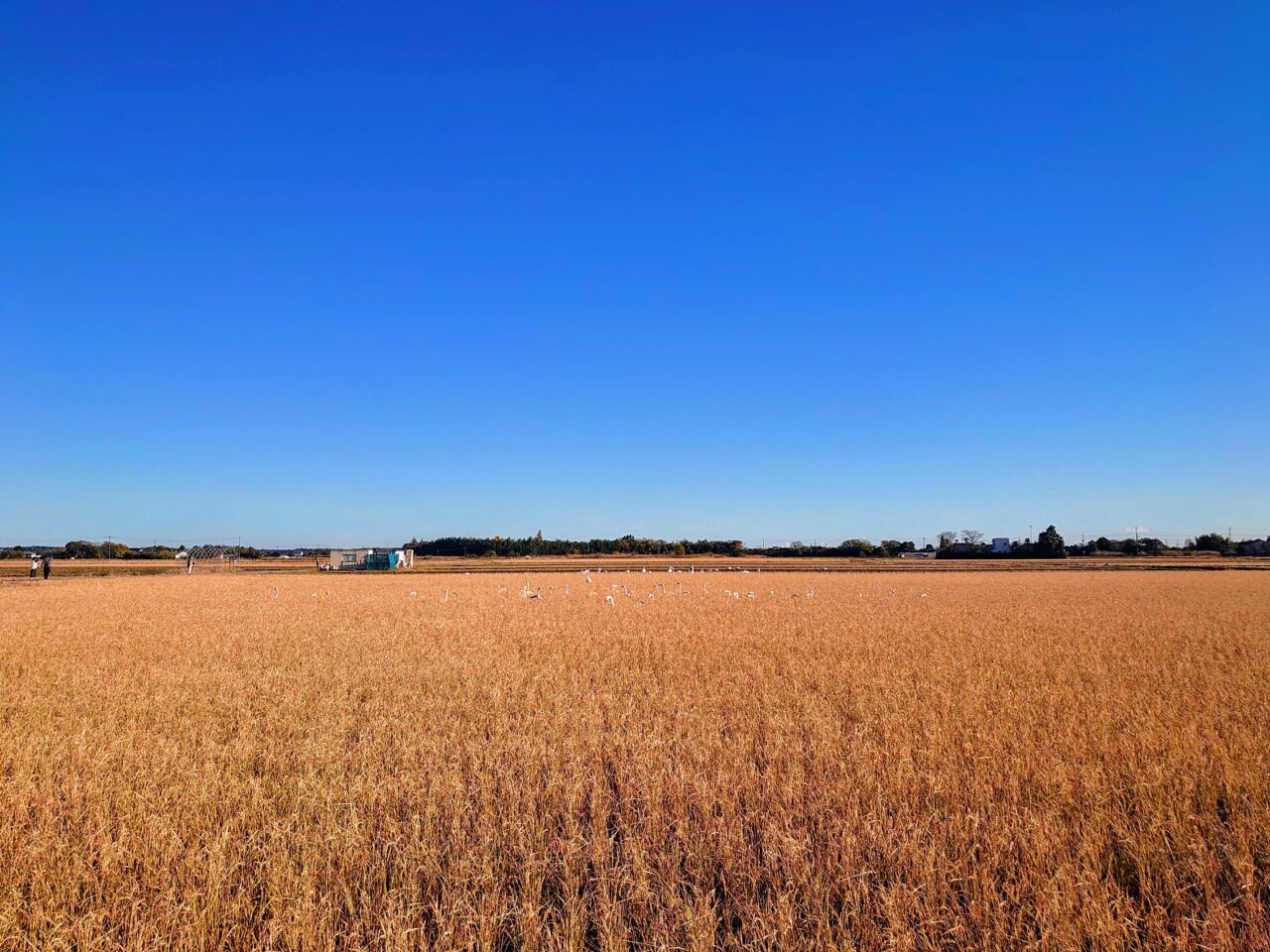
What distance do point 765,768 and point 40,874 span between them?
593cm

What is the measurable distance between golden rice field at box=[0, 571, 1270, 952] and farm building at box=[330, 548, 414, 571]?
69.2m

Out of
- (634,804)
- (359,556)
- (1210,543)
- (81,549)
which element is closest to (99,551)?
(81,549)

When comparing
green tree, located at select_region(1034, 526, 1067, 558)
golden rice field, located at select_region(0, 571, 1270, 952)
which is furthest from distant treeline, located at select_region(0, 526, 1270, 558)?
golden rice field, located at select_region(0, 571, 1270, 952)

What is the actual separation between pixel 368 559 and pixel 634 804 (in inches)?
3216

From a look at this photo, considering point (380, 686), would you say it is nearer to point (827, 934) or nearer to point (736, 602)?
point (827, 934)

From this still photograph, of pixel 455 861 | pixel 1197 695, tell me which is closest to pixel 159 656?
pixel 455 861

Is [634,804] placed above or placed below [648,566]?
above

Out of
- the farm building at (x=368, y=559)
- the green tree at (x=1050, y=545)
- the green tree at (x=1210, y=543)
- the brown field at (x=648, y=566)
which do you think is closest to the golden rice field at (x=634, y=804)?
the brown field at (x=648, y=566)

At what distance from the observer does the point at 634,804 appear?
6160mm

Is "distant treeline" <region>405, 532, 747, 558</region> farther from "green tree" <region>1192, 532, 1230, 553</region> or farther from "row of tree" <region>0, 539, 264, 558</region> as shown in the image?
"green tree" <region>1192, 532, 1230, 553</region>

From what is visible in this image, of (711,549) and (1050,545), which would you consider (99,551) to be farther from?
(1050,545)

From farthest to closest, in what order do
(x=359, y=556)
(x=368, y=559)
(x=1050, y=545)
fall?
(x=1050, y=545), (x=359, y=556), (x=368, y=559)

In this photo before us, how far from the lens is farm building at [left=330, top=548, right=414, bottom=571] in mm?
80500

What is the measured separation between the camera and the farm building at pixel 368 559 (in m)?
80.5
